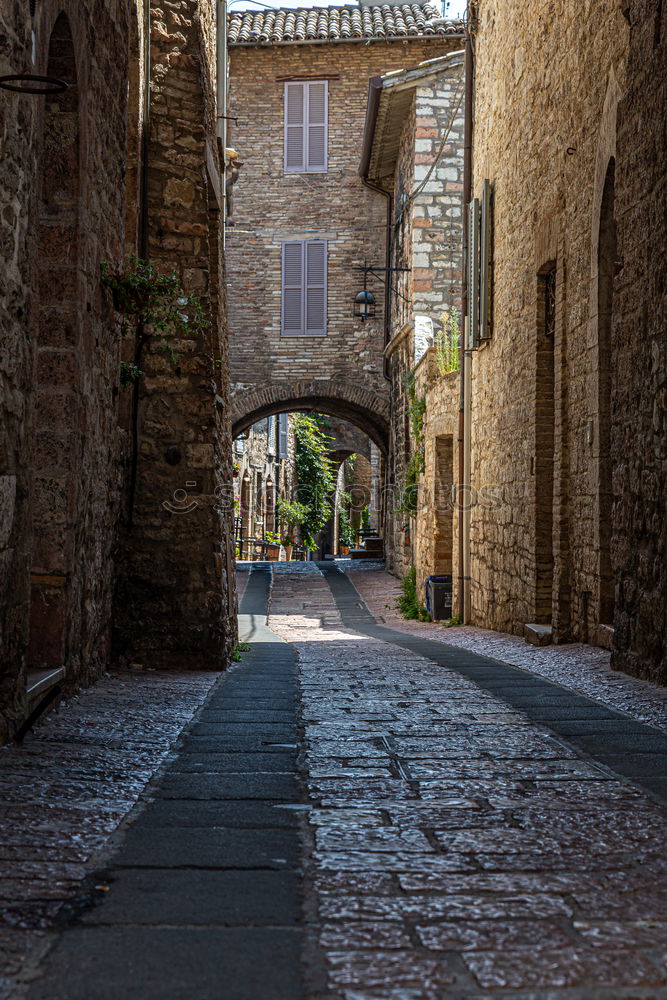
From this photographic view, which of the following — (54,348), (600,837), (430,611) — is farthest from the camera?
(430,611)

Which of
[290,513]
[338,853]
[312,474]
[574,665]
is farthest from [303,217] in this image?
[338,853]

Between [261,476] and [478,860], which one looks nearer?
[478,860]

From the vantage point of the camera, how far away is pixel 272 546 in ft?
89.0

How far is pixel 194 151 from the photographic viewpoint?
7.05 m

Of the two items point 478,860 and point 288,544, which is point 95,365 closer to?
point 478,860

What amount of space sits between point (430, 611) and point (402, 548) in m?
4.90

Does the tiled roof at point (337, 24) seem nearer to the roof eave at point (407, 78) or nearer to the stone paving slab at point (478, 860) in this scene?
the roof eave at point (407, 78)

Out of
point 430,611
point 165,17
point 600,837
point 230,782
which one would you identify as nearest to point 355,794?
point 230,782

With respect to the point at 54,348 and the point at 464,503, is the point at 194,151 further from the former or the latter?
the point at 464,503

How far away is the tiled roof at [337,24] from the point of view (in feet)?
67.4

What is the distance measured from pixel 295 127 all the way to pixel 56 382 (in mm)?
17853

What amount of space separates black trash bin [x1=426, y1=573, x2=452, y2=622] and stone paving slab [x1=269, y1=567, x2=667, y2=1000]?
28.0 ft

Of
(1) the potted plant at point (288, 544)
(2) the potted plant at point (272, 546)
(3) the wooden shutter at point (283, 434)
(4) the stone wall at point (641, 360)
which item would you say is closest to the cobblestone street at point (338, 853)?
(4) the stone wall at point (641, 360)

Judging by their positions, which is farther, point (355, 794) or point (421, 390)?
point (421, 390)
